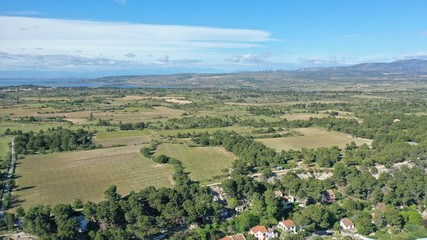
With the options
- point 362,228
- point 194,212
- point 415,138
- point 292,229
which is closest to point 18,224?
point 194,212

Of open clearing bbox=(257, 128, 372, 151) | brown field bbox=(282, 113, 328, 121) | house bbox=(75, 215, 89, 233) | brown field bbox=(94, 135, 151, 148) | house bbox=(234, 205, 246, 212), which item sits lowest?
brown field bbox=(282, 113, 328, 121)

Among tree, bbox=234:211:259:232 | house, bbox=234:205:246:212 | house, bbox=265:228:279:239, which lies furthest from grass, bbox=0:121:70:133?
house, bbox=265:228:279:239

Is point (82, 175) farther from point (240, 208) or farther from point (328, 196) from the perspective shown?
point (328, 196)

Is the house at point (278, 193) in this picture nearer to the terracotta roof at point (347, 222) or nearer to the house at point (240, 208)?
the house at point (240, 208)

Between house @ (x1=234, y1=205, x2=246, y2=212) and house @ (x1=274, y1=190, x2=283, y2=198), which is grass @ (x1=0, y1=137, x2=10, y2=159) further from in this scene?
A: house @ (x1=274, y1=190, x2=283, y2=198)

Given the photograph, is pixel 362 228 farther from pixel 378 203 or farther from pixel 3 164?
pixel 3 164

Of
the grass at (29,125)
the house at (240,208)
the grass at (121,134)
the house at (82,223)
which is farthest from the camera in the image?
the grass at (29,125)

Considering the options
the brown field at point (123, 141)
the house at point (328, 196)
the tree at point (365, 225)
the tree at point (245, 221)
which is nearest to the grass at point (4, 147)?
the brown field at point (123, 141)
